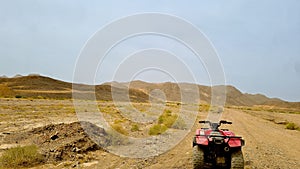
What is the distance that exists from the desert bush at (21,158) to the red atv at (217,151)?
556cm

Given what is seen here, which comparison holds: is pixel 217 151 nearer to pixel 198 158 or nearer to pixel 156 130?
pixel 198 158

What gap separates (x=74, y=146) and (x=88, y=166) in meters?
2.18

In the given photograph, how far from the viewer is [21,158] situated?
10.2 metres

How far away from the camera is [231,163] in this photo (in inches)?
302

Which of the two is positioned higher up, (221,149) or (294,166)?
(221,149)

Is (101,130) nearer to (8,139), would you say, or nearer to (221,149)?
(8,139)

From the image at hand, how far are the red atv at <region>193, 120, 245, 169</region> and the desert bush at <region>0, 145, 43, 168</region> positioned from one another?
219 inches

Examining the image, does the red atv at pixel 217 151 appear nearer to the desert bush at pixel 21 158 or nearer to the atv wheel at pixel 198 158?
the atv wheel at pixel 198 158

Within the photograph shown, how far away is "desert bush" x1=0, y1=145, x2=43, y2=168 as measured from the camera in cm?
995

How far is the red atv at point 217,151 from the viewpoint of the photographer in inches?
301

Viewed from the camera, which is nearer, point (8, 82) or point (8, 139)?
point (8, 139)

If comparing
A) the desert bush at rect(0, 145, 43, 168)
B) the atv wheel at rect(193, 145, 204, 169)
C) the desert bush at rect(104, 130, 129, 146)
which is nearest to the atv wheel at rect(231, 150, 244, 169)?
the atv wheel at rect(193, 145, 204, 169)

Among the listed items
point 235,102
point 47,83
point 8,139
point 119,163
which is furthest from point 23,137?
point 235,102

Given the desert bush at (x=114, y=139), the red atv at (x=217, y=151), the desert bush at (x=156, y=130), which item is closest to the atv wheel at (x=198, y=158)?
the red atv at (x=217, y=151)
